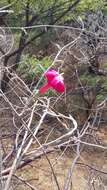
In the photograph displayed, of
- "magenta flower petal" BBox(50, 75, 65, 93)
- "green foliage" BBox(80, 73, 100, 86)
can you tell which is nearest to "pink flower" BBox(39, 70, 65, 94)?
"magenta flower petal" BBox(50, 75, 65, 93)

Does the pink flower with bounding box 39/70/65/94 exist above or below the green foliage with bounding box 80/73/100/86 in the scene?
above

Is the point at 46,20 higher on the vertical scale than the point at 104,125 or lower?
higher

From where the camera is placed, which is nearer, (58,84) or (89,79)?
(58,84)

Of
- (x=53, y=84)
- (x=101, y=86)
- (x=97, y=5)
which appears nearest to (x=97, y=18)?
(x=97, y=5)

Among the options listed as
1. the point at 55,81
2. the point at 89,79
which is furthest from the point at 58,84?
the point at 89,79

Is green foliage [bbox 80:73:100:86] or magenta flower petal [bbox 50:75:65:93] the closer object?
magenta flower petal [bbox 50:75:65:93]

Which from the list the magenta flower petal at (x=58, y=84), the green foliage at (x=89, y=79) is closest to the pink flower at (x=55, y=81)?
the magenta flower petal at (x=58, y=84)

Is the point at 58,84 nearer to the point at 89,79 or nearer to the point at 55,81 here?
the point at 55,81

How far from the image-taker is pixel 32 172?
448 centimetres

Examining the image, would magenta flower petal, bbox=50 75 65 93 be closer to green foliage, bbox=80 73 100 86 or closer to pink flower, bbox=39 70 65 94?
pink flower, bbox=39 70 65 94

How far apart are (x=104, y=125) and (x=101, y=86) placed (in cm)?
62

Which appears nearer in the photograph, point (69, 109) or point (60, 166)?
A: point (60, 166)

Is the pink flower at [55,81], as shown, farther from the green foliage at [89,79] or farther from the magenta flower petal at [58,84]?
the green foliage at [89,79]

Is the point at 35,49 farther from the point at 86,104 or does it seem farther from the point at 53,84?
the point at 53,84
